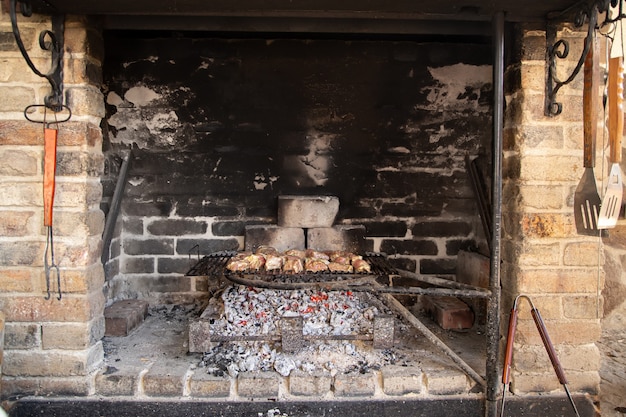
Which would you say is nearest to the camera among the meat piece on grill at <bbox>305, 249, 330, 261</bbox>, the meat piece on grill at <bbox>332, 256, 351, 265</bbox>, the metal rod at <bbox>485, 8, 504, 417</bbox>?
the metal rod at <bbox>485, 8, 504, 417</bbox>

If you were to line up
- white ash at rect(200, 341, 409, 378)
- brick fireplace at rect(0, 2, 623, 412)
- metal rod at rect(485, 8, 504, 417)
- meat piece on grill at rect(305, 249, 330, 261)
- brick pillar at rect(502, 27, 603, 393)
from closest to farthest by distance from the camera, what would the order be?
metal rod at rect(485, 8, 504, 417), brick pillar at rect(502, 27, 603, 393), white ash at rect(200, 341, 409, 378), meat piece on grill at rect(305, 249, 330, 261), brick fireplace at rect(0, 2, 623, 412)

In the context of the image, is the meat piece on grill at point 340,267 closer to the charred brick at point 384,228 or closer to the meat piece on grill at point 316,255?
the meat piece on grill at point 316,255

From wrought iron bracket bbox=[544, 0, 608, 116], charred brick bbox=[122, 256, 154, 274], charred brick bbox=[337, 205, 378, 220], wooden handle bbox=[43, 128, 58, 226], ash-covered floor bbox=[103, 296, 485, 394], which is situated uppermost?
wrought iron bracket bbox=[544, 0, 608, 116]

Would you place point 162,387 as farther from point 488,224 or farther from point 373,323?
point 488,224

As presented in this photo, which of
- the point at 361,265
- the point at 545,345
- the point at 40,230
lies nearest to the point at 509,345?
the point at 545,345

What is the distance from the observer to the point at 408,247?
4230mm

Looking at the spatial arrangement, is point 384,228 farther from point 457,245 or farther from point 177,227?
point 177,227

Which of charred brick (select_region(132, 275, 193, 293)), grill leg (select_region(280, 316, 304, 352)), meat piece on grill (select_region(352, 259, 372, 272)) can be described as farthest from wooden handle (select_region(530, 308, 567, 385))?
charred brick (select_region(132, 275, 193, 293))

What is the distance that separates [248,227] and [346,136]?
1167 millimetres

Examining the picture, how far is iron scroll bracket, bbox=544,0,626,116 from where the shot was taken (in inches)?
99.0

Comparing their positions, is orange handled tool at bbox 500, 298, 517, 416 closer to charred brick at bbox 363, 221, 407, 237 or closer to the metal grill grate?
the metal grill grate

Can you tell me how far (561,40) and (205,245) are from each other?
310 cm

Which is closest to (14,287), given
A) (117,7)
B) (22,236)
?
(22,236)

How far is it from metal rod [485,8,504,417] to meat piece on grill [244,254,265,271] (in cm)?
156
